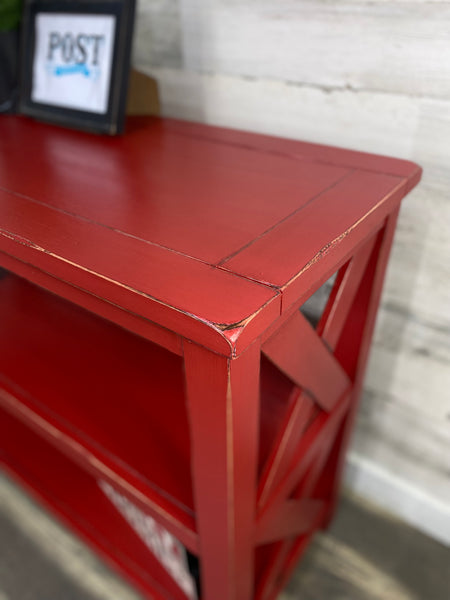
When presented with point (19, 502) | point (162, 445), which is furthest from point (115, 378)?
point (19, 502)

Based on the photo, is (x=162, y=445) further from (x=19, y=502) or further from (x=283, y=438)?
(x=19, y=502)

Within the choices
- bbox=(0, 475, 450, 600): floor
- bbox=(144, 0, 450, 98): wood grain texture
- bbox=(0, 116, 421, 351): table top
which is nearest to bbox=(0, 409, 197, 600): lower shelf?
bbox=(0, 475, 450, 600): floor

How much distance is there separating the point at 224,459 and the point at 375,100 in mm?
576

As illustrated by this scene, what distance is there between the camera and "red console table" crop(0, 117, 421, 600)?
0.42 metres

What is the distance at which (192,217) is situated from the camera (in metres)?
0.52

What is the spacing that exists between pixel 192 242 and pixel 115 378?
1.38ft

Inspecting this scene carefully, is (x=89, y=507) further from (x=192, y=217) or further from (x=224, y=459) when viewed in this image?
(x=192, y=217)

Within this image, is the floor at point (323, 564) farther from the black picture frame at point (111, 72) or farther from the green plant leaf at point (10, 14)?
the green plant leaf at point (10, 14)

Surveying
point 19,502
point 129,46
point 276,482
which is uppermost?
point 129,46

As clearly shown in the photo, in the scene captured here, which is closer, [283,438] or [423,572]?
[283,438]

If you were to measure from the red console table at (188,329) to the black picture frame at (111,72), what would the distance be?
0.03 meters

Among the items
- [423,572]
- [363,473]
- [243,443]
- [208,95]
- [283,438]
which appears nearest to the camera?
[243,443]

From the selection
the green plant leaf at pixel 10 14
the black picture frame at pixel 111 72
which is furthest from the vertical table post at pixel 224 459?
the green plant leaf at pixel 10 14

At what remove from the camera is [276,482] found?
0.66 m
